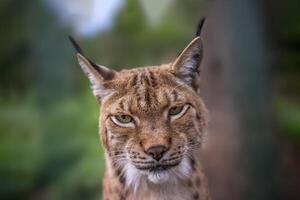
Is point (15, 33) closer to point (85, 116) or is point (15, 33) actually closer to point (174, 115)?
point (85, 116)

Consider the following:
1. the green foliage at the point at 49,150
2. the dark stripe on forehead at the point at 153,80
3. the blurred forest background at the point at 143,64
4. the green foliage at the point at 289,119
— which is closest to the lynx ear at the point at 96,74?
the dark stripe on forehead at the point at 153,80

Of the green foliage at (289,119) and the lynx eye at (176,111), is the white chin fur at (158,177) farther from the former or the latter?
the green foliage at (289,119)

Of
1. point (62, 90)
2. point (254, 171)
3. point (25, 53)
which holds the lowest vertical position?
point (254, 171)

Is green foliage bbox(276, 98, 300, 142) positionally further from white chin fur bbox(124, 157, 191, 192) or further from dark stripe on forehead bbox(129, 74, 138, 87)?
dark stripe on forehead bbox(129, 74, 138, 87)

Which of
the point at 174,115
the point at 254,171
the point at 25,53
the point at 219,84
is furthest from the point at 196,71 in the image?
the point at 25,53

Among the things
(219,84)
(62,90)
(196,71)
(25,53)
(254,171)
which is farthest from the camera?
(25,53)

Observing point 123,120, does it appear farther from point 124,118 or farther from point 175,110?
point 175,110

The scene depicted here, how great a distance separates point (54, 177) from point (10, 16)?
1.46 metres

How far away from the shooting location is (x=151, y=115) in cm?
233

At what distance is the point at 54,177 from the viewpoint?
663 cm

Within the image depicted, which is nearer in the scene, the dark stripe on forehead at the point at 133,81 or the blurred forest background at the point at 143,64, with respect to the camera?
the dark stripe on forehead at the point at 133,81

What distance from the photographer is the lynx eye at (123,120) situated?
2354 mm

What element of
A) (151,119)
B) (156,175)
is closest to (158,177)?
(156,175)

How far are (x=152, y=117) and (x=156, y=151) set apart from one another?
107mm
